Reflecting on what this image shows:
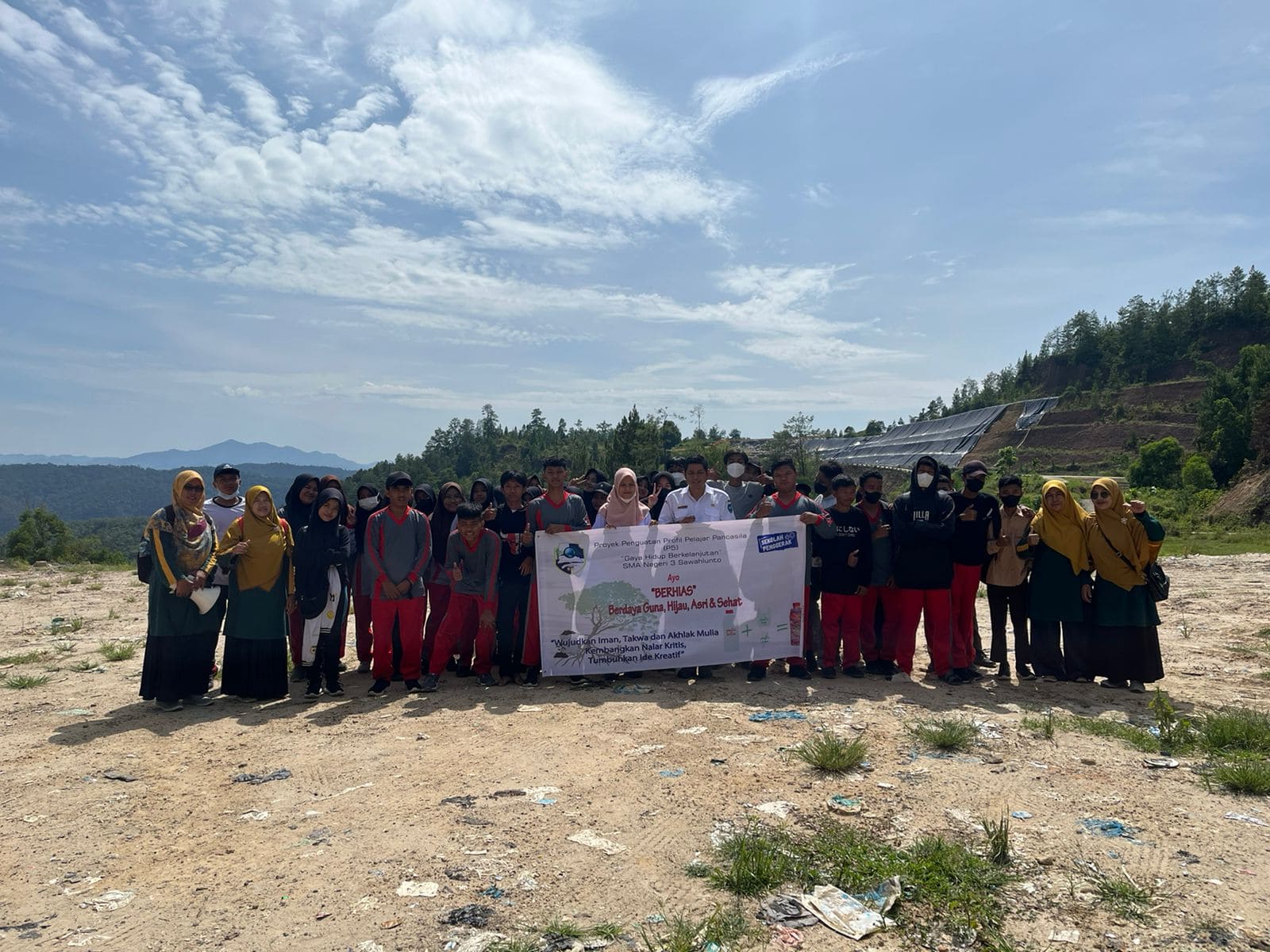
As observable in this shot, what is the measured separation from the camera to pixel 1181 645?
27.1 feet

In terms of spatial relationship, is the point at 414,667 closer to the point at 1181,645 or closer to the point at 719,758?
the point at 719,758

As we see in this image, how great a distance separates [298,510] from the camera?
21.9ft

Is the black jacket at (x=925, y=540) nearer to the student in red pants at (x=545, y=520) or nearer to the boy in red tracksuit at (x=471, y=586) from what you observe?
the student in red pants at (x=545, y=520)

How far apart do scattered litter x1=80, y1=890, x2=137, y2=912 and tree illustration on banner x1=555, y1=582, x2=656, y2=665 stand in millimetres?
3774

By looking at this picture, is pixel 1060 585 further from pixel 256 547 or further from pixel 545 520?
pixel 256 547

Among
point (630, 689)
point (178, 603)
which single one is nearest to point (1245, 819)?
point (630, 689)

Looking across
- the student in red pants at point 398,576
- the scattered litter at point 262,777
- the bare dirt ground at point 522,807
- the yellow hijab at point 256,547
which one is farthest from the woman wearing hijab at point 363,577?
the scattered litter at point 262,777

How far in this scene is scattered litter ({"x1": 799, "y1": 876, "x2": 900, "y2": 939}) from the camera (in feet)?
9.53

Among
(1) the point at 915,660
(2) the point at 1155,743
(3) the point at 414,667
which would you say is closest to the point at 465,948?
(3) the point at 414,667

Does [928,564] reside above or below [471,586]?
above

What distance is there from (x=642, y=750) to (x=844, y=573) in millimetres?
2743

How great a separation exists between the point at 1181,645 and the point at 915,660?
11.0ft

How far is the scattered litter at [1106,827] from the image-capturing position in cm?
362

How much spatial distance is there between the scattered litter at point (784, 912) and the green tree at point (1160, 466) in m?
47.5
